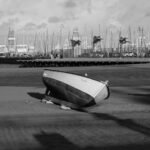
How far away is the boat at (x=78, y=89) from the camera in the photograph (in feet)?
48.4

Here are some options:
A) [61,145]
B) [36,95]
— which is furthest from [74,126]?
[36,95]

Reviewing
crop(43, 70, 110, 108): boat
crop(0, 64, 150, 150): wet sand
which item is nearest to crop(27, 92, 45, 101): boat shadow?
crop(0, 64, 150, 150): wet sand

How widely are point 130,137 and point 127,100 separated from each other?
752cm

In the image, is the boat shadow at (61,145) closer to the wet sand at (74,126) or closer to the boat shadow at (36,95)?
the wet sand at (74,126)

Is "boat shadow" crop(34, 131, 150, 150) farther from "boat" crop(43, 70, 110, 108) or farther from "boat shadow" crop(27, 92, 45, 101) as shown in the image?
"boat shadow" crop(27, 92, 45, 101)

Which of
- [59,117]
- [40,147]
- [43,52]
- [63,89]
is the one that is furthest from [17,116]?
[43,52]

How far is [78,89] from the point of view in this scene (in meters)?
14.8

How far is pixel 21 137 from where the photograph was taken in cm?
1000

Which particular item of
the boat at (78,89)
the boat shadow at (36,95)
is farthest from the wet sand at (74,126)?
the boat shadow at (36,95)

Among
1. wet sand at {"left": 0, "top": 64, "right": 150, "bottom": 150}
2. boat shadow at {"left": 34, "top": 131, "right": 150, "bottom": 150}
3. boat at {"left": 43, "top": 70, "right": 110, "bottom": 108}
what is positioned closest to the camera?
boat shadow at {"left": 34, "top": 131, "right": 150, "bottom": 150}

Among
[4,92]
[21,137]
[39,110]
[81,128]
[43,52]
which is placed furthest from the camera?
[43,52]

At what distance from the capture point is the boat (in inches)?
581

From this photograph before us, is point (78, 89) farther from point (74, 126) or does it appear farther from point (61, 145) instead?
point (61, 145)

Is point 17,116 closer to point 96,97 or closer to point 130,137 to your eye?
point 96,97
